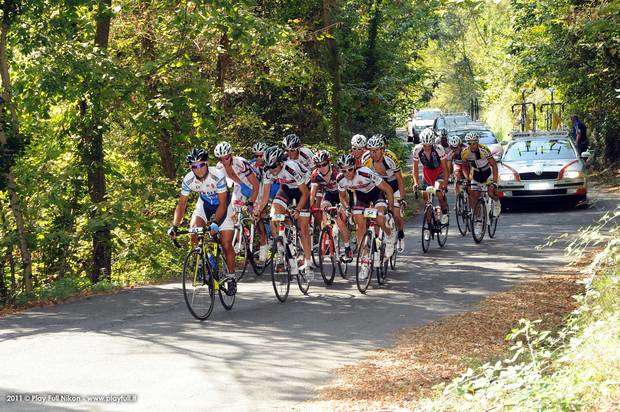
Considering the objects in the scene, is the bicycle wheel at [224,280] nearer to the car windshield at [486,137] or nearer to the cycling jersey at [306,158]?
the cycling jersey at [306,158]

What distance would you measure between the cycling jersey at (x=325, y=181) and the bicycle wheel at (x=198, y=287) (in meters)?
3.29

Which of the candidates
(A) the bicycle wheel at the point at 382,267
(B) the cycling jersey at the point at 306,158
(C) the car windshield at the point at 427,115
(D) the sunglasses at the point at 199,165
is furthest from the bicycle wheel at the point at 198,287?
(C) the car windshield at the point at 427,115

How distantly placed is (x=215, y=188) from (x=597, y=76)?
2261 centimetres

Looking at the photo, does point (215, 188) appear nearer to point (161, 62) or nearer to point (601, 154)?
point (161, 62)

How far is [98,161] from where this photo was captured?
62.3 ft

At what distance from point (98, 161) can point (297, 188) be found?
588 centimetres

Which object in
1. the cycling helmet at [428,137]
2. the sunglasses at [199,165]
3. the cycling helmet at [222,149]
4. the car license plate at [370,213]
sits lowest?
the car license plate at [370,213]

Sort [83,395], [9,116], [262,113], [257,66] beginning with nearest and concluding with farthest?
1. [83,395]
2. [9,116]
3. [257,66]
4. [262,113]

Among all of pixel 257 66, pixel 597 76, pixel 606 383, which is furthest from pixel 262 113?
pixel 606 383

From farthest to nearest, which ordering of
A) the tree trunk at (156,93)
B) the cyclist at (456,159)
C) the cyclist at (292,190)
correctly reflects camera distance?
the tree trunk at (156,93) < the cyclist at (456,159) < the cyclist at (292,190)

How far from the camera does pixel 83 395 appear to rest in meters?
8.60

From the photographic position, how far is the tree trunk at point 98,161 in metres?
17.9

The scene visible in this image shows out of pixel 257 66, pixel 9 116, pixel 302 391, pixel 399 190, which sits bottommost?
pixel 302 391

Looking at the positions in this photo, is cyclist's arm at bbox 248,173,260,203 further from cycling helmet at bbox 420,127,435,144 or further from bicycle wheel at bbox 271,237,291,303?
cycling helmet at bbox 420,127,435,144
